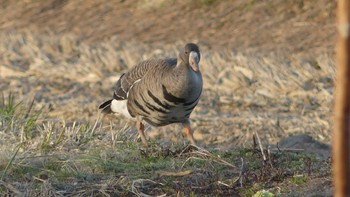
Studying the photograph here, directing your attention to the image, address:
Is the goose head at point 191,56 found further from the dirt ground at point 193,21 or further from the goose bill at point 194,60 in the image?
the dirt ground at point 193,21

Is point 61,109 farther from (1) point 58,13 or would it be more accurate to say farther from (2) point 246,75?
(1) point 58,13

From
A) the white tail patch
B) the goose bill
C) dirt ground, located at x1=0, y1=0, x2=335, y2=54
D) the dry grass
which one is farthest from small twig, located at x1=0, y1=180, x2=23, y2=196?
dirt ground, located at x1=0, y1=0, x2=335, y2=54

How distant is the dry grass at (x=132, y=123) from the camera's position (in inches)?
199

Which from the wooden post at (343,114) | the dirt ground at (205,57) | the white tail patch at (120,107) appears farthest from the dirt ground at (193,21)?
the wooden post at (343,114)

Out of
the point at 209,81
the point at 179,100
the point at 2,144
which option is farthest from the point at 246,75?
the point at 2,144

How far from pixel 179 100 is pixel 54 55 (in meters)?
5.89

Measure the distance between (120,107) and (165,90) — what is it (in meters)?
1.21

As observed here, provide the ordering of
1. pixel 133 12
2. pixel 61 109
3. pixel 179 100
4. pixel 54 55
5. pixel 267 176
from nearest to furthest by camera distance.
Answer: pixel 267 176 → pixel 179 100 → pixel 61 109 → pixel 54 55 → pixel 133 12

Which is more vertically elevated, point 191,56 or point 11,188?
point 191,56

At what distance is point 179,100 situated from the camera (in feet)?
21.6

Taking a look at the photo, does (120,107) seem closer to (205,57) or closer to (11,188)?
(11,188)

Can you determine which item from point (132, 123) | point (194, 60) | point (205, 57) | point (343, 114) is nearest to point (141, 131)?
point (194, 60)

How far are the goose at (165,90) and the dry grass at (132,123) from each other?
0.23 metres

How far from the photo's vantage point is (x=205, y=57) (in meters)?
11.2
